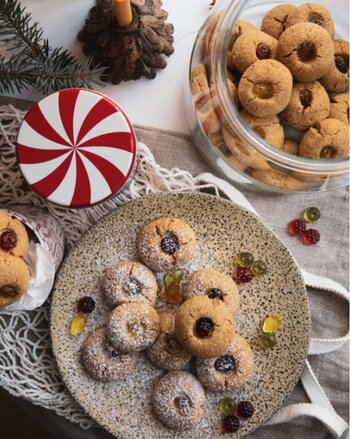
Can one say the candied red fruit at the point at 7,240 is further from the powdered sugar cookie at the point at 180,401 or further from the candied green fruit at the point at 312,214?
the candied green fruit at the point at 312,214

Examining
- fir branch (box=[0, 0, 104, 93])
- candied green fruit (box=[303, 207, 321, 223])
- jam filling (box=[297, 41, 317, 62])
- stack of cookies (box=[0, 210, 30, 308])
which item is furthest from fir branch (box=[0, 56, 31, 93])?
candied green fruit (box=[303, 207, 321, 223])

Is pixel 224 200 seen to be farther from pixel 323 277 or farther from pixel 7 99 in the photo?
pixel 7 99

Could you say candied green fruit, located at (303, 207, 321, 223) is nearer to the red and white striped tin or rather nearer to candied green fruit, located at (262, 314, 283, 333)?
candied green fruit, located at (262, 314, 283, 333)

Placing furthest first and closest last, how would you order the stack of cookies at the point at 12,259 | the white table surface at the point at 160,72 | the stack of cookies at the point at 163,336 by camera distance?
the white table surface at the point at 160,72 → the stack of cookies at the point at 163,336 → the stack of cookies at the point at 12,259

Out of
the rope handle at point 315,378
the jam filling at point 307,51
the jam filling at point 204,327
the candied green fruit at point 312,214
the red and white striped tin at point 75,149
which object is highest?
the jam filling at point 307,51

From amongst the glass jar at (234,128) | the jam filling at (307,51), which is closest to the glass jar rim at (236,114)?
the glass jar at (234,128)

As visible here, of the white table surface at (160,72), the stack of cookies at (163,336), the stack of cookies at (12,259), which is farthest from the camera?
the white table surface at (160,72)

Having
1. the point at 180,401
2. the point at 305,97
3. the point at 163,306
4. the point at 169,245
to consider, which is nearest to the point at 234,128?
the point at 305,97
